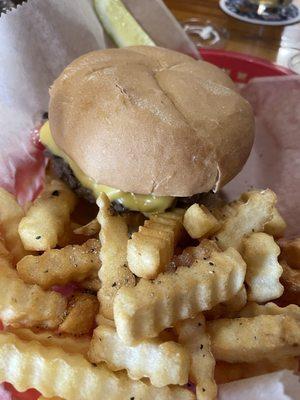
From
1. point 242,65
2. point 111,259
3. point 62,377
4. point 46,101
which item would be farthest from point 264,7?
point 62,377

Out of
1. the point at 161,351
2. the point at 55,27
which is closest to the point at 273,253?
the point at 161,351

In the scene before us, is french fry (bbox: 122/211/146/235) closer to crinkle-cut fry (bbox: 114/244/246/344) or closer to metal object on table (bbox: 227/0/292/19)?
crinkle-cut fry (bbox: 114/244/246/344)

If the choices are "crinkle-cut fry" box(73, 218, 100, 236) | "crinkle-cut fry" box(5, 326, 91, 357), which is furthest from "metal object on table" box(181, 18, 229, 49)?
"crinkle-cut fry" box(5, 326, 91, 357)

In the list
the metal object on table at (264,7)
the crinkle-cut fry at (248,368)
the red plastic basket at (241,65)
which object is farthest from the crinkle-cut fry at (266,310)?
the metal object on table at (264,7)

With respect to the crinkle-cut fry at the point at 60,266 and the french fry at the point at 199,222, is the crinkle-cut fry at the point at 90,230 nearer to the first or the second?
the crinkle-cut fry at the point at 60,266

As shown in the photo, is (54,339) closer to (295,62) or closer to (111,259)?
(111,259)

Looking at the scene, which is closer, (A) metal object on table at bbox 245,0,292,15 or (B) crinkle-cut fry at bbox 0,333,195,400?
(B) crinkle-cut fry at bbox 0,333,195,400
